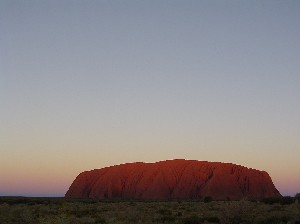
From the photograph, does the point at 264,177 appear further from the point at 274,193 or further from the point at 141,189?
the point at 141,189

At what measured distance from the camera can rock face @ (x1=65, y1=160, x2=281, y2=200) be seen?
10162 cm

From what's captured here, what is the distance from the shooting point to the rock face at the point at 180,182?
333 ft

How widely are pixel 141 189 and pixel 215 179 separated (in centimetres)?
1948

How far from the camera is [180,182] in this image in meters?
107

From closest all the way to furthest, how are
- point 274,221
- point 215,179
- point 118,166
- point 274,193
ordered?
point 274,221
point 215,179
point 274,193
point 118,166

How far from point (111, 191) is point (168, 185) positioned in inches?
692

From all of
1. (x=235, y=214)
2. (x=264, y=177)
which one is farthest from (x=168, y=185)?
(x=235, y=214)

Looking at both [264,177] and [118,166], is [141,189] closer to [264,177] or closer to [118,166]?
[118,166]

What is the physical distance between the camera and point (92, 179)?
125938mm

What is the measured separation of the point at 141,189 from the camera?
109 meters

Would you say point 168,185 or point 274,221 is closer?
point 274,221

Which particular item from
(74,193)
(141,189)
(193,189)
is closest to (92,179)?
(74,193)

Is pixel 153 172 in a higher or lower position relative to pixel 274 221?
higher

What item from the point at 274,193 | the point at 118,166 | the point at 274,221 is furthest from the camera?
the point at 118,166
